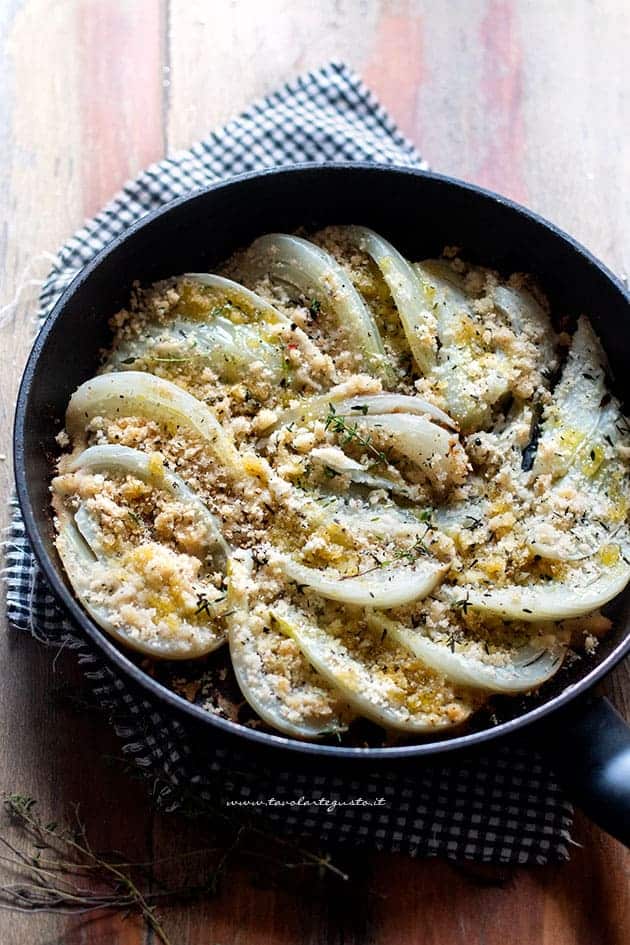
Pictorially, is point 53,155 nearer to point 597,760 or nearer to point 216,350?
point 216,350

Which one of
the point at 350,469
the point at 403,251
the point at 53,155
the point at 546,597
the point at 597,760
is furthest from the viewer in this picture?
the point at 53,155

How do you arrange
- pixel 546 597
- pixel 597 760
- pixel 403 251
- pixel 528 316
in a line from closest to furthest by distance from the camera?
pixel 597 760 → pixel 546 597 → pixel 528 316 → pixel 403 251

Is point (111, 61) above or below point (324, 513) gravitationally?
above

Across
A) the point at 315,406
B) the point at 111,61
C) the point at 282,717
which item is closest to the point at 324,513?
the point at 315,406

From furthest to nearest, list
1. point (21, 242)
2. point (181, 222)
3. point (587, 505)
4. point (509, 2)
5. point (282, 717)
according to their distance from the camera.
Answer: point (509, 2)
point (21, 242)
point (181, 222)
point (587, 505)
point (282, 717)

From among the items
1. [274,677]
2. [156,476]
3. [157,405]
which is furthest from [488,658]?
→ [157,405]

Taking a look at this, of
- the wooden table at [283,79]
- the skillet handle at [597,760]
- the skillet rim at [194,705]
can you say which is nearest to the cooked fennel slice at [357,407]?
the skillet rim at [194,705]

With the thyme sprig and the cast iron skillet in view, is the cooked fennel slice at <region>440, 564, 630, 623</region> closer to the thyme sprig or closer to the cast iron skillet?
the cast iron skillet

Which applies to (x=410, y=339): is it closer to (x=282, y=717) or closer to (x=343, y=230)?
(x=343, y=230)
